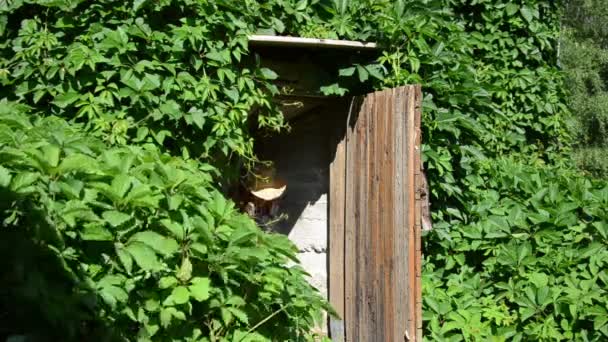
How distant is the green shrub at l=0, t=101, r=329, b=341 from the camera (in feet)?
6.72

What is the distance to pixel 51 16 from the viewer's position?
3809 millimetres

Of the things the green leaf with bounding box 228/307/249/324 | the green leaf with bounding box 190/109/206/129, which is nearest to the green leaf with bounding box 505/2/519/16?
the green leaf with bounding box 190/109/206/129

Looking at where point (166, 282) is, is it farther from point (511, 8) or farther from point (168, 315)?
point (511, 8)

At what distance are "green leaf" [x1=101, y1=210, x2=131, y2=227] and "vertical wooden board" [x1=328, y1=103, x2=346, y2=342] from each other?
256cm

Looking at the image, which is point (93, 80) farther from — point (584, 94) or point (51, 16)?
point (584, 94)

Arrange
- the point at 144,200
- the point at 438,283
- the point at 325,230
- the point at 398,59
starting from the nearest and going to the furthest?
1. the point at 144,200
2. the point at 398,59
3. the point at 438,283
4. the point at 325,230

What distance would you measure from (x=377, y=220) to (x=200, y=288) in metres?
1.84

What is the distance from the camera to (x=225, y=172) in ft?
13.5

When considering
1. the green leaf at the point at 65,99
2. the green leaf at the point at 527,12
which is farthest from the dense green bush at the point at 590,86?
the green leaf at the point at 65,99

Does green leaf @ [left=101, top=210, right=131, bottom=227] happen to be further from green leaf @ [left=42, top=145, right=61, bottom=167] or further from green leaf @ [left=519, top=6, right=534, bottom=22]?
green leaf @ [left=519, top=6, right=534, bottom=22]

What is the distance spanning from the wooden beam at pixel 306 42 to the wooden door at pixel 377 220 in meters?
0.28

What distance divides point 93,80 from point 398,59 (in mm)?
1625

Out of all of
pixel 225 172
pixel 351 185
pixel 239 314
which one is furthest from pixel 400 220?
pixel 239 314

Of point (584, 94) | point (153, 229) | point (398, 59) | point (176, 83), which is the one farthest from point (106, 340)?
point (584, 94)
